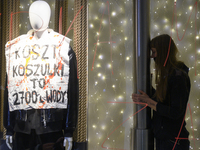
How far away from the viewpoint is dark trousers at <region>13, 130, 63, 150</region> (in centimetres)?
91

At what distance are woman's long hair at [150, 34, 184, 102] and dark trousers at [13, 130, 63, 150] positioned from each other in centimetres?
60

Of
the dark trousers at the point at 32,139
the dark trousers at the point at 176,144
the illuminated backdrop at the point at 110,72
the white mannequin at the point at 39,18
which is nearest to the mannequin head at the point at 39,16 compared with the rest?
the white mannequin at the point at 39,18

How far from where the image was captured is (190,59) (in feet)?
3.13

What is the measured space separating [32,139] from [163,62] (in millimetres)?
814

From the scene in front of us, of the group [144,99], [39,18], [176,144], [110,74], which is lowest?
[176,144]

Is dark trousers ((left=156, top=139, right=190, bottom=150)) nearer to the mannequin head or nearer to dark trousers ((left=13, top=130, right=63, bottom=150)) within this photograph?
dark trousers ((left=13, top=130, right=63, bottom=150))

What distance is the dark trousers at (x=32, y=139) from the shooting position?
0.91 meters

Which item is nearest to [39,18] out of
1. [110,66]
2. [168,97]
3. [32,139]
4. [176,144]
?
[110,66]

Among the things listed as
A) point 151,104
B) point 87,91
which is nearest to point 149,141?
point 151,104

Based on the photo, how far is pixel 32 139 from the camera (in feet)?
2.98

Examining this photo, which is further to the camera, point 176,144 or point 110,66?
point 110,66

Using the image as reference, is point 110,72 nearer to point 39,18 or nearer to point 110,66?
point 110,66

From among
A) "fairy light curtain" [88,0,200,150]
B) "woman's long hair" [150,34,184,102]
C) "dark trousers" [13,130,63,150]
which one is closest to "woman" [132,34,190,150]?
"woman's long hair" [150,34,184,102]

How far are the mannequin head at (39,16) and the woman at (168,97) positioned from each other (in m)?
0.60
